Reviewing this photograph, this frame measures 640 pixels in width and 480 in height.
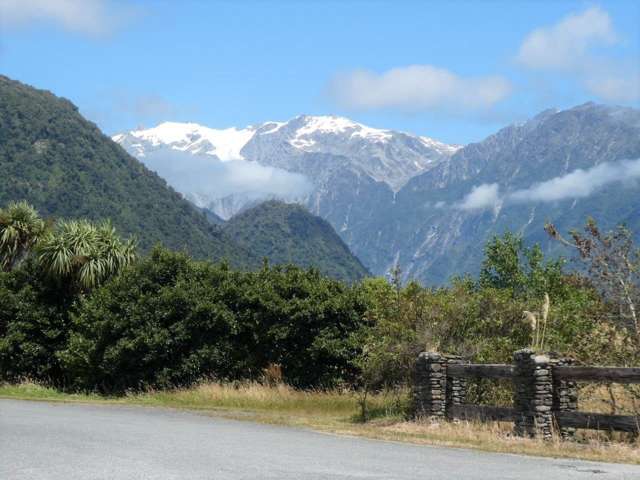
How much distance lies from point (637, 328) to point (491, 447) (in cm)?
496

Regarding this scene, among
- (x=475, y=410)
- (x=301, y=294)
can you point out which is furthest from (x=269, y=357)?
(x=475, y=410)

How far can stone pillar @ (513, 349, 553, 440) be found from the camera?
681 inches

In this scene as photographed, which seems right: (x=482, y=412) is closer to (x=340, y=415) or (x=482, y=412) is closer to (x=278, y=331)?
(x=340, y=415)

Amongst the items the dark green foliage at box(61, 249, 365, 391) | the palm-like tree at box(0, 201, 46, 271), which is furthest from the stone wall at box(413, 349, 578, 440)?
the palm-like tree at box(0, 201, 46, 271)

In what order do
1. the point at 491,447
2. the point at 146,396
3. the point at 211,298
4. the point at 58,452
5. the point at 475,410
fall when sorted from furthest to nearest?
the point at 211,298 < the point at 146,396 < the point at 475,410 < the point at 491,447 < the point at 58,452

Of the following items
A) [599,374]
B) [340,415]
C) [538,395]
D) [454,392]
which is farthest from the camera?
[340,415]

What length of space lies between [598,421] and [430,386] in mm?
5037

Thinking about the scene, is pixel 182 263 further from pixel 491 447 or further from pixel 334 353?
pixel 491 447

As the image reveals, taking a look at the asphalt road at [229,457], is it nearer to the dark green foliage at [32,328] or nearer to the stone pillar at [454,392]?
the stone pillar at [454,392]

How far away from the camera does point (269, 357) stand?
31312 mm

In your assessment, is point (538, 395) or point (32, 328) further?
point (32, 328)

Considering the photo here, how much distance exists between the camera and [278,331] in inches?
→ 1201

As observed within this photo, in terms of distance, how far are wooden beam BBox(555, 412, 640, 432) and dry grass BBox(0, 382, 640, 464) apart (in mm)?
322

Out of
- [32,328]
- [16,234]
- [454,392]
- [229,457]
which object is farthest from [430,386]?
[16,234]
